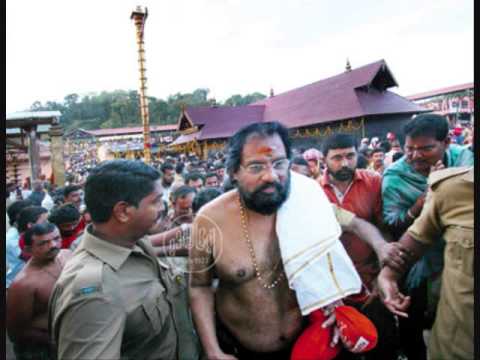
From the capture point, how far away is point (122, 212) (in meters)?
1.26

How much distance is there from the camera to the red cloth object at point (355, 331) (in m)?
1.32

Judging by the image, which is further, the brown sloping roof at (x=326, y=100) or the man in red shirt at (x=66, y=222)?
the brown sloping roof at (x=326, y=100)

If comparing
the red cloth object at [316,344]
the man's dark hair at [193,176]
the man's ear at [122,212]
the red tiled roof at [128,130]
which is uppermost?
the red tiled roof at [128,130]

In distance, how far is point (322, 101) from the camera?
3.42 meters

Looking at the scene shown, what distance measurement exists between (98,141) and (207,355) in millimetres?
1976

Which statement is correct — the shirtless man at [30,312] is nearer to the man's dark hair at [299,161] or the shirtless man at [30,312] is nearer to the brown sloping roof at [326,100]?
the man's dark hair at [299,161]

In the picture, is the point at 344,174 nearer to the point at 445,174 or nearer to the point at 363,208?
the point at 363,208

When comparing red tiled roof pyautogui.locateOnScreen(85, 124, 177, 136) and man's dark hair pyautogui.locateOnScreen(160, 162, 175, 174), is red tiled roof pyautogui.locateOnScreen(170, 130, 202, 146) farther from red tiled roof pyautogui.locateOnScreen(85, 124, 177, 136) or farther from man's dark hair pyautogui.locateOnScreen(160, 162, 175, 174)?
man's dark hair pyautogui.locateOnScreen(160, 162, 175, 174)

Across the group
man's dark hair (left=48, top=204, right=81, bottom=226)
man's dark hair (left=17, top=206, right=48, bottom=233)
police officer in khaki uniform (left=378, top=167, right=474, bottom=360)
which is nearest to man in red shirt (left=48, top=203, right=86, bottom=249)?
man's dark hair (left=48, top=204, right=81, bottom=226)

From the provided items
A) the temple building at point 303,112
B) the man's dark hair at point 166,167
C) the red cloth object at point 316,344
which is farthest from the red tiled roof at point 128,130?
the red cloth object at point 316,344

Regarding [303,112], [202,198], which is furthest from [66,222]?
[303,112]

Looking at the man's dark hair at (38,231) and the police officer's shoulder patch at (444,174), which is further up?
the police officer's shoulder patch at (444,174)
